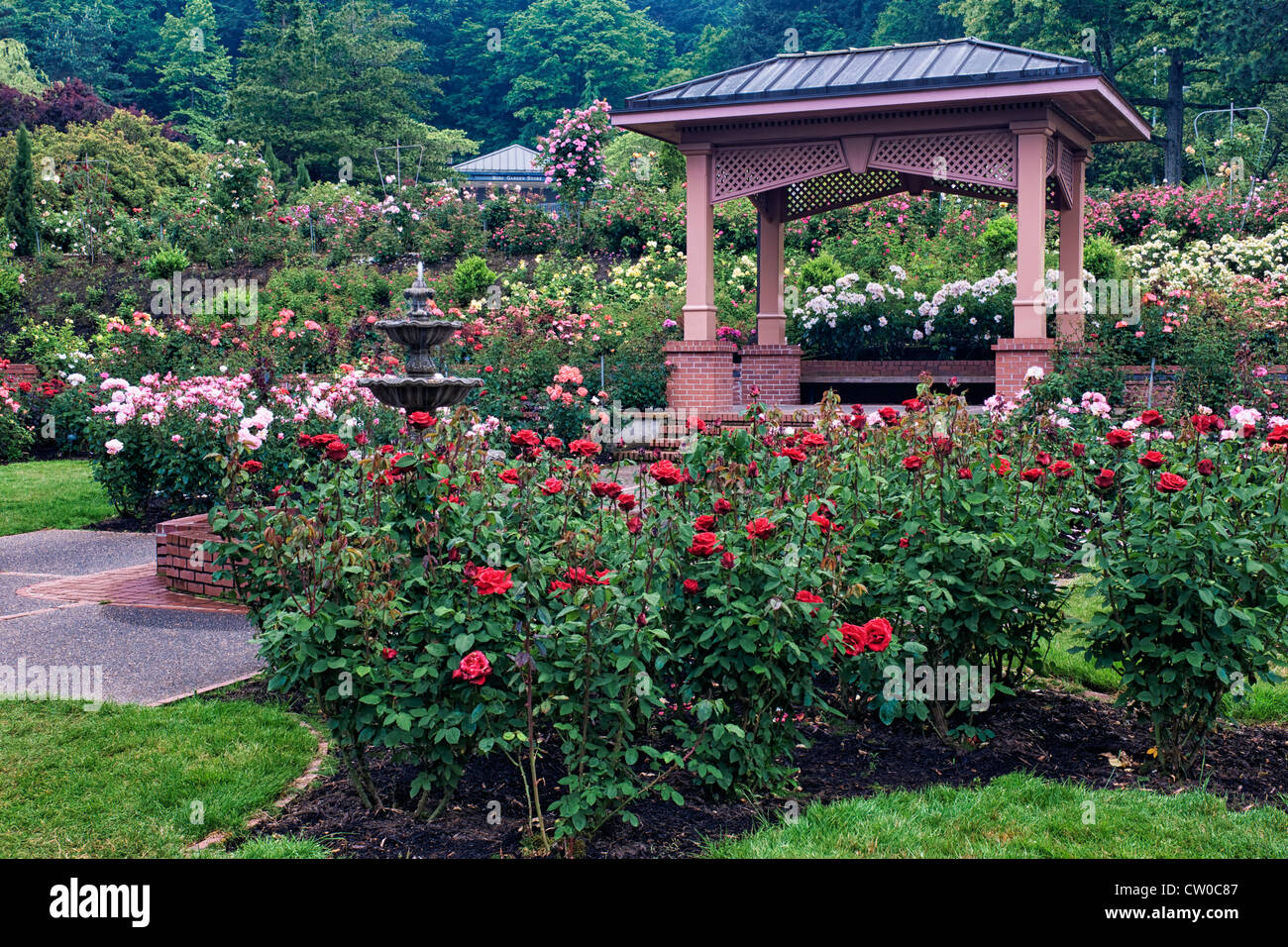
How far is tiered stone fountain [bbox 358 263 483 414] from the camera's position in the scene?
23.7 feet

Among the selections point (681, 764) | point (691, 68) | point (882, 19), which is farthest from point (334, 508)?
point (691, 68)

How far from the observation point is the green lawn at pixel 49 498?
9.18 metres

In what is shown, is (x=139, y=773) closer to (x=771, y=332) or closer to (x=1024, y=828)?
(x=1024, y=828)

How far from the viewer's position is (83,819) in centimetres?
363

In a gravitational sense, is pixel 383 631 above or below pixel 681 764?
above

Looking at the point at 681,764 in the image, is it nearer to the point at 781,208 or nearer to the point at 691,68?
the point at 781,208

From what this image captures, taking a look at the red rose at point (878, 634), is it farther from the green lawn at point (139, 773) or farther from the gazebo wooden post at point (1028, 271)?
the gazebo wooden post at point (1028, 271)

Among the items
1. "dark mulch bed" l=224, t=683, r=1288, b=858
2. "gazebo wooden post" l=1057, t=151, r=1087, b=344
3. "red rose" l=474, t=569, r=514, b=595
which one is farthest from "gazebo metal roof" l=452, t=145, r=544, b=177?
"red rose" l=474, t=569, r=514, b=595

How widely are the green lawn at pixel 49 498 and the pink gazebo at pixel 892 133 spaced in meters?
5.51

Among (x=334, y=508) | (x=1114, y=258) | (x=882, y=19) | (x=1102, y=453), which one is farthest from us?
(x=882, y=19)

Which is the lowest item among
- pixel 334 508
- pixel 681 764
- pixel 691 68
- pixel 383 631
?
pixel 681 764

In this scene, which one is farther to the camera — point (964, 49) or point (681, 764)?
point (964, 49)

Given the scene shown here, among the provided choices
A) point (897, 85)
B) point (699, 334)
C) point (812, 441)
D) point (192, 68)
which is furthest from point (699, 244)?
point (192, 68)
